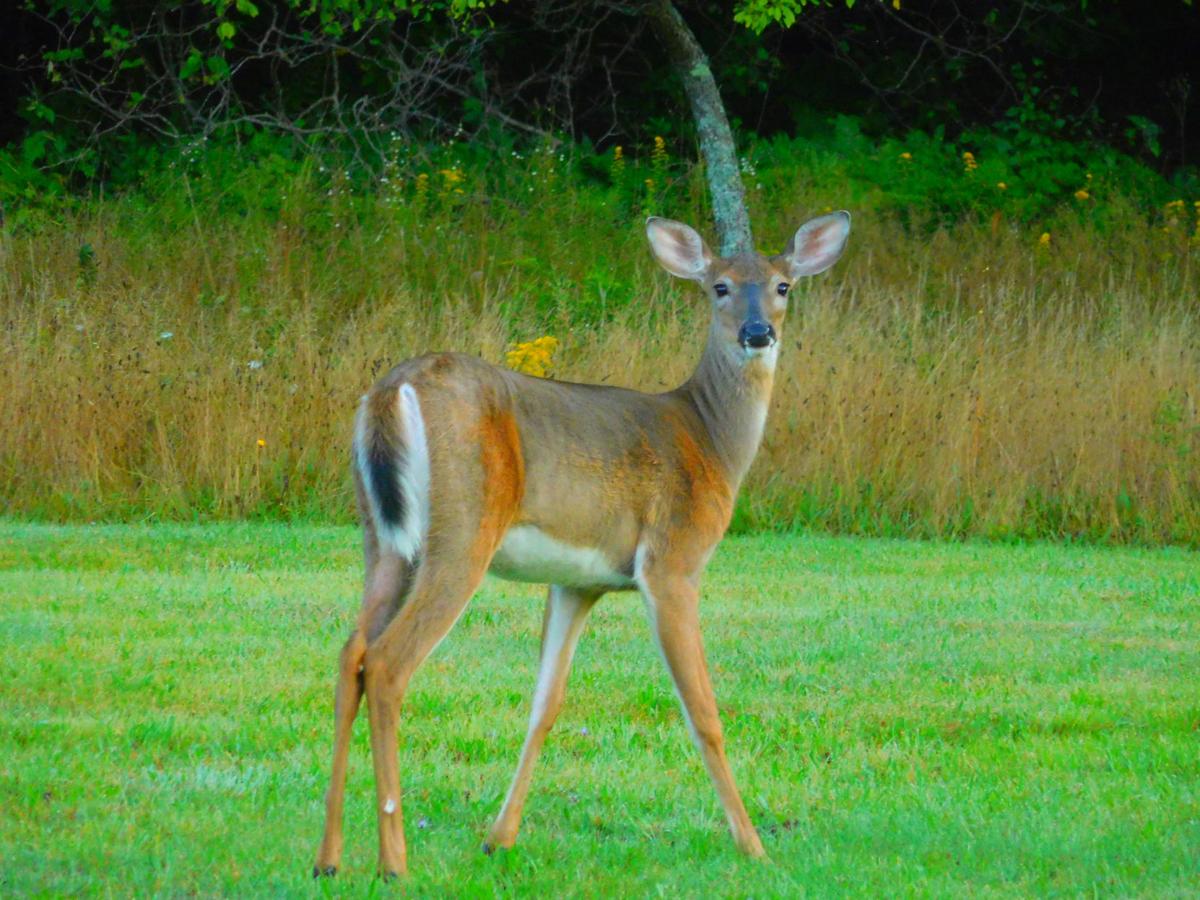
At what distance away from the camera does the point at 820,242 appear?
20.5 ft

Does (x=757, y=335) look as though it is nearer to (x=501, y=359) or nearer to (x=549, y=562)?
(x=549, y=562)

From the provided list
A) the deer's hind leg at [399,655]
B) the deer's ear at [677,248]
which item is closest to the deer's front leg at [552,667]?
the deer's hind leg at [399,655]

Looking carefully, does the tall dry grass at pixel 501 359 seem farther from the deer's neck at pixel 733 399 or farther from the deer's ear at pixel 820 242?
the deer's neck at pixel 733 399

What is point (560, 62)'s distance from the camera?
19359mm

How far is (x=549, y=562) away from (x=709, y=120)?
12.0 metres

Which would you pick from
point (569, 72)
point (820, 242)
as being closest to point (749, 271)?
point (820, 242)

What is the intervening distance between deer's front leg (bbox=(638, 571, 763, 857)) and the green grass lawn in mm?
108

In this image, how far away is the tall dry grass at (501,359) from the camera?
10.8 m

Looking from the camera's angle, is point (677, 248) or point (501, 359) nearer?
point (677, 248)

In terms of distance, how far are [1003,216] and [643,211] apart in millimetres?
3408

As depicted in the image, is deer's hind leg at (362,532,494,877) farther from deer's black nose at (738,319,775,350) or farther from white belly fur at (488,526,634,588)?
deer's black nose at (738,319,775,350)

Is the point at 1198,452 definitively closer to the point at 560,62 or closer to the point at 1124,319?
the point at 1124,319

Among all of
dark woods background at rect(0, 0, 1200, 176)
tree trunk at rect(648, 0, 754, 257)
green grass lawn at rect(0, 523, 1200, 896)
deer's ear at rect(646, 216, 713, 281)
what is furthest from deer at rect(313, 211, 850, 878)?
dark woods background at rect(0, 0, 1200, 176)

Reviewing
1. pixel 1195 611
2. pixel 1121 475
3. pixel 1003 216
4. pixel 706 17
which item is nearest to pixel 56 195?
pixel 706 17
